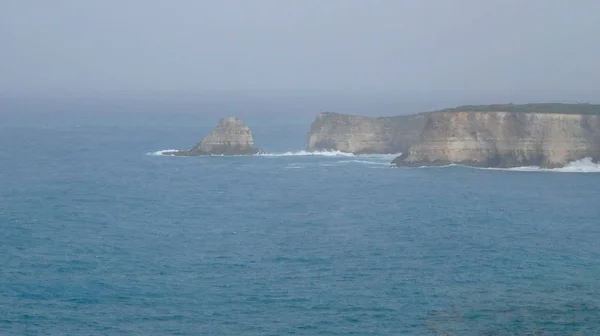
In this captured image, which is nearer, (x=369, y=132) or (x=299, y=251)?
(x=299, y=251)

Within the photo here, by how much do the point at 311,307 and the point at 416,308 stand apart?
469 cm

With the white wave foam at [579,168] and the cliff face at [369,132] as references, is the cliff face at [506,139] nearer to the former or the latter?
the white wave foam at [579,168]

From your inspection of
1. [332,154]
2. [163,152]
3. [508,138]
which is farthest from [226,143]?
[508,138]

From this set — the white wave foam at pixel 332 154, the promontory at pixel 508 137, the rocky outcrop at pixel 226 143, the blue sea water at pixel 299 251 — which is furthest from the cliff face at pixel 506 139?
the rocky outcrop at pixel 226 143

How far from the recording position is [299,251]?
178 ft

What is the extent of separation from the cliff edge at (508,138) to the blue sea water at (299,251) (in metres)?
3.00

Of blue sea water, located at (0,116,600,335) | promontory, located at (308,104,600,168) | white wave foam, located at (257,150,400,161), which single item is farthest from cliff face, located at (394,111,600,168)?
white wave foam, located at (257,150,400,161)

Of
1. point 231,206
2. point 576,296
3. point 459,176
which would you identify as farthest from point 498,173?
point 576,296

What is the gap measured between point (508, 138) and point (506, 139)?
0.23 m

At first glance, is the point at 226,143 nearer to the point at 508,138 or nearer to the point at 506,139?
the point at 506,139

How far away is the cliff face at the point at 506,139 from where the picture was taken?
90688 mm

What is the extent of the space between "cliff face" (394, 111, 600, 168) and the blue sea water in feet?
9.85

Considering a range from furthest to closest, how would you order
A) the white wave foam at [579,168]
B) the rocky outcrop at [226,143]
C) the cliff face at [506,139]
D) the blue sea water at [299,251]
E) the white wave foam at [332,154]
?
1. the rocky outcrop at [226,143]
2. the white wave foam at [332,154]
3. the cliff face at [506,139]
4. the white wave foam at [579,168]
5. the blue sea water at [299,251]

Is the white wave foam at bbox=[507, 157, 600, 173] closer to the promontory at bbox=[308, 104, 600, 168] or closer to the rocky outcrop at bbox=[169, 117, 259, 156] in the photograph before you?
the promontory at bbox=[308, 104, 600, 168]
